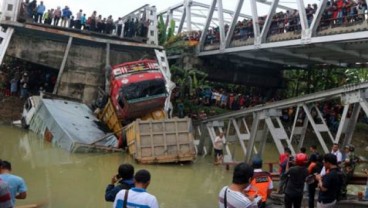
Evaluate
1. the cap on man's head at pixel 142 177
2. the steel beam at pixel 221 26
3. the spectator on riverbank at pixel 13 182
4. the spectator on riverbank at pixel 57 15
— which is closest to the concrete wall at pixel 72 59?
the spectator on riverbank at pixel 57 15

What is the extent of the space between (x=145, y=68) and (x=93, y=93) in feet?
15.4

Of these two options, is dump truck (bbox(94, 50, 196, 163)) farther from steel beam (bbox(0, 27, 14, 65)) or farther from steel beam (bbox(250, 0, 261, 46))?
steel beam (bbox(250, 0, 261, 46))

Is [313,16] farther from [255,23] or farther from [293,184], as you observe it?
[293,184]

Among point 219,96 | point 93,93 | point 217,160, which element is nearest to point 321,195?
point 217,160

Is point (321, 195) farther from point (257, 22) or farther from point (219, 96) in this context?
point (219, 96)

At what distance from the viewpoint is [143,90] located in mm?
16422

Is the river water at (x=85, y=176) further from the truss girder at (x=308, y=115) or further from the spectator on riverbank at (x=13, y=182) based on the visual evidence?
the spectator on riverbank at (x=13, y=182)

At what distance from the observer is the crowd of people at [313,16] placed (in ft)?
51.9

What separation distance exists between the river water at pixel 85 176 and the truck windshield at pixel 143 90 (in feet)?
6.92

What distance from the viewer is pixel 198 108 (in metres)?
24.1

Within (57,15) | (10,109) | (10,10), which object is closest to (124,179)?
(10,10)

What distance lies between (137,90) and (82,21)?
7.61 meters

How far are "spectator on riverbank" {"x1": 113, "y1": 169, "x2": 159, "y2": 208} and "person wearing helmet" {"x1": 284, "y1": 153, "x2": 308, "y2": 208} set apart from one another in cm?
327

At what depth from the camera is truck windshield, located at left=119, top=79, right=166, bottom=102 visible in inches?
640
